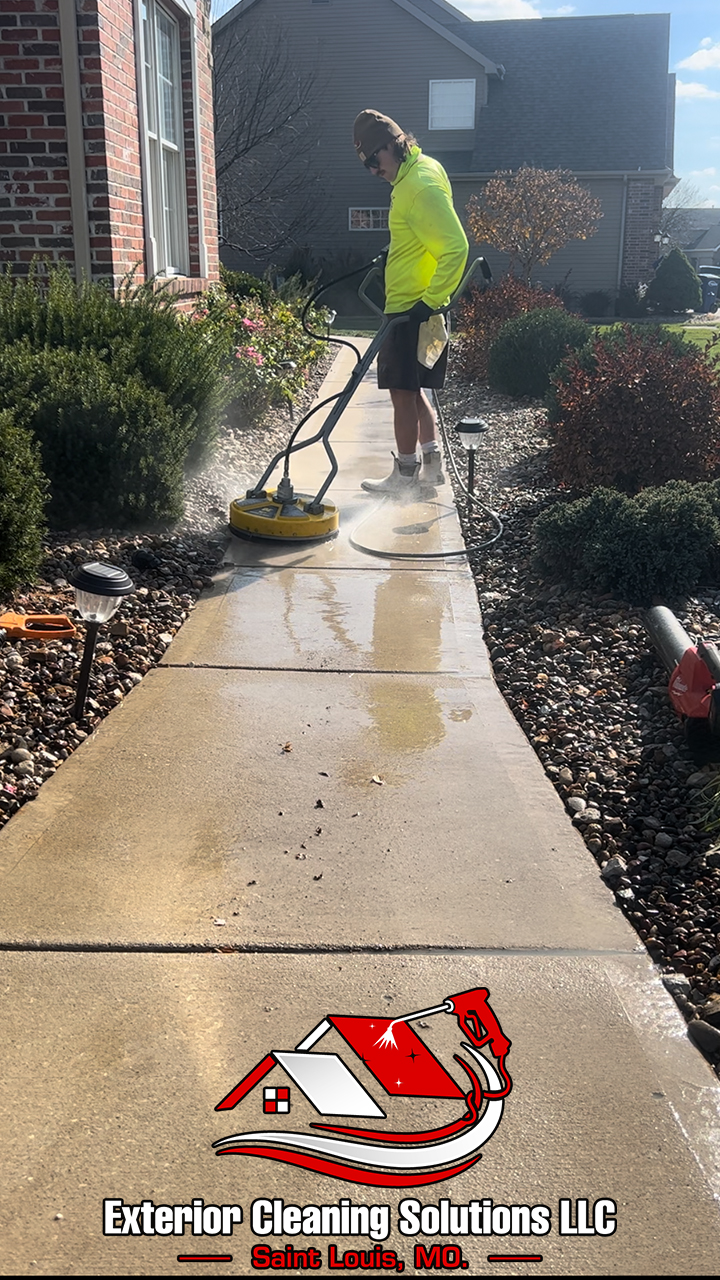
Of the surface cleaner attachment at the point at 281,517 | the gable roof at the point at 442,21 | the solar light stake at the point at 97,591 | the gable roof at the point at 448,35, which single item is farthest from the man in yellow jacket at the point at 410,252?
the gable roof at the point at 448,35

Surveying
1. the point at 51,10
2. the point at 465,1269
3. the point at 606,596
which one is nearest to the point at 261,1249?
the point at 465,1269

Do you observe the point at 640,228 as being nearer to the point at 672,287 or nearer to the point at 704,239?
the point at 672,287

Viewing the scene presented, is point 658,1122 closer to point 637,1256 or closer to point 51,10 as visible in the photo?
point 637,1256

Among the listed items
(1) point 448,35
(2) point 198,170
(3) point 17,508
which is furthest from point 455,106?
(3) point 17,508

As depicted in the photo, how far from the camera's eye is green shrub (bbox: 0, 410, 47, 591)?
171 inches

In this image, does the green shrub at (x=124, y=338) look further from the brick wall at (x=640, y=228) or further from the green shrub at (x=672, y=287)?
the brick wall at (x=640, y=228)

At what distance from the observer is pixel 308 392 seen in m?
Answer: 12.1

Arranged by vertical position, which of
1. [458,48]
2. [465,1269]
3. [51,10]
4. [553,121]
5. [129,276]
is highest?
[458,48]

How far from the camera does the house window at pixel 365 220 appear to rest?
29.3m

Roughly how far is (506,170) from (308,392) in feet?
60.0

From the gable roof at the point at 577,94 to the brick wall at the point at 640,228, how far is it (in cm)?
64

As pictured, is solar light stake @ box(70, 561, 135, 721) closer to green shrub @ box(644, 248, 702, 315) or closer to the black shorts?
the black shorts

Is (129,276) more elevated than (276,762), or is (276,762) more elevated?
(129,276)

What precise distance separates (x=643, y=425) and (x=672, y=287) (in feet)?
79.7
